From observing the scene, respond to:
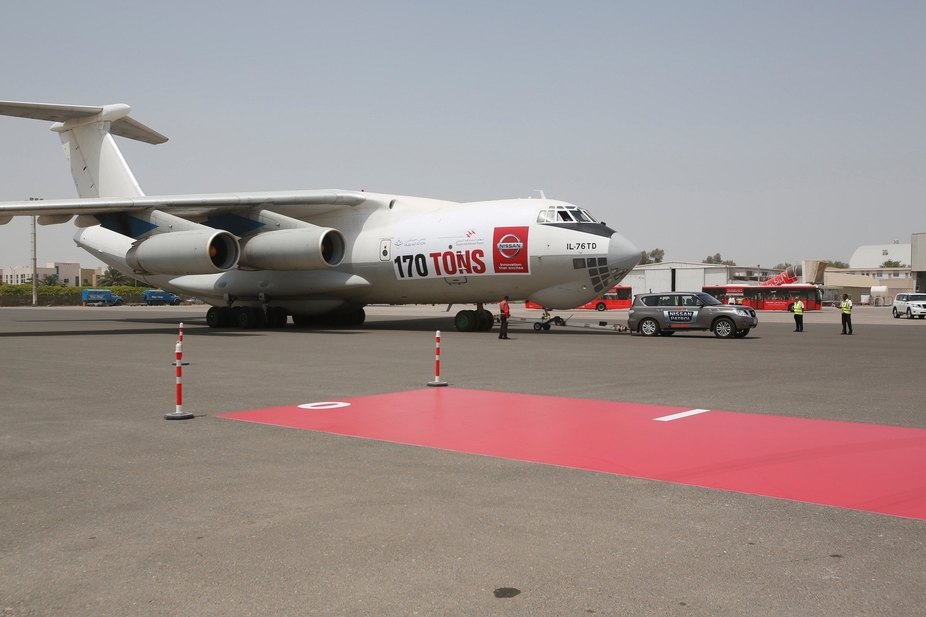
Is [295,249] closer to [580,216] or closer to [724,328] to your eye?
[580,216]

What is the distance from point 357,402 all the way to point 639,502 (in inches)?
211

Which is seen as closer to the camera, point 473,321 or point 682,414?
point 682,414

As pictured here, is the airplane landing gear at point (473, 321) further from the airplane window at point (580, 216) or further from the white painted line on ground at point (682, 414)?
the white painted line on ground at point (682, 414)

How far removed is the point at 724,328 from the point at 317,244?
43.4ft

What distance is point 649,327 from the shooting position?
86.3 feet

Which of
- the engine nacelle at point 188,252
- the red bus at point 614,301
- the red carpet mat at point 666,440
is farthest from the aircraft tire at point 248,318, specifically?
the red bus at point 614,301

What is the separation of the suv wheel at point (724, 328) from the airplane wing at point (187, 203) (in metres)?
12.6

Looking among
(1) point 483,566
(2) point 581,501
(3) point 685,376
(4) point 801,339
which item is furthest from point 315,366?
(4) point 801,339

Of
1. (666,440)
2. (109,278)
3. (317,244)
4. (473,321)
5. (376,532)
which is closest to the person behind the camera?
(376,532)

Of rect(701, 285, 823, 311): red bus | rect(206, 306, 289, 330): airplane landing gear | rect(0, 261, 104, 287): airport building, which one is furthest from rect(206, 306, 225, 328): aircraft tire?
rect(0, 261, 104, 287): airport building

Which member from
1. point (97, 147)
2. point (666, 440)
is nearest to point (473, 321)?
point (97, 147)

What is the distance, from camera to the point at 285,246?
25.4m

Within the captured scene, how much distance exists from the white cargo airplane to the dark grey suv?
322cm

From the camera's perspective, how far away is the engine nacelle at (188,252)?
79.7ft
